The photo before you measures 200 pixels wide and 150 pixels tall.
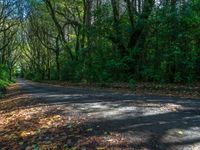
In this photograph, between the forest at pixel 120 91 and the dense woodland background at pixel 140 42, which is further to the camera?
the dense woodland background at pixel 140 42

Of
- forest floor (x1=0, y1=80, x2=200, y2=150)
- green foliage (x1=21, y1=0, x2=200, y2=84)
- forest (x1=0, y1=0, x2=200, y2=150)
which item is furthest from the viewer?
green foliage (x1=21, y1=0, x2=200, y2=84)

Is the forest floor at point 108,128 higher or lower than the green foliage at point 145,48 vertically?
lower

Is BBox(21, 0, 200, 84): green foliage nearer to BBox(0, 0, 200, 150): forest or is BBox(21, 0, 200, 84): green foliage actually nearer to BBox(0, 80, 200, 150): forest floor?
BBox(0, 0, 200, 150): forest

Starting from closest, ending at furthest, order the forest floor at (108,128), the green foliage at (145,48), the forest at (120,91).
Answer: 1. the forest floor at (108,128)
2. the forest at (120,91)
3. the green foliage at (145,48)

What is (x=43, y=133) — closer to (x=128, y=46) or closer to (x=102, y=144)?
(x=102, y=144)

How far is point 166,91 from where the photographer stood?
16703mm

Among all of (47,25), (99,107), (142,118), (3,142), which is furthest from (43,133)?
(47,25)

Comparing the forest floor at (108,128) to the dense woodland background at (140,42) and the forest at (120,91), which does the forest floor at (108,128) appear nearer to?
the forest at (120,91)

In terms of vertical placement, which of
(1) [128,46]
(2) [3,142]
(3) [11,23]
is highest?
(3) [11,23]

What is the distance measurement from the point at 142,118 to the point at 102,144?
227 centimetres

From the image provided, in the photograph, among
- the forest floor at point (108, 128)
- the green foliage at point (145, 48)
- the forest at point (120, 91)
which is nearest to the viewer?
the forest floor at point (108, 128)

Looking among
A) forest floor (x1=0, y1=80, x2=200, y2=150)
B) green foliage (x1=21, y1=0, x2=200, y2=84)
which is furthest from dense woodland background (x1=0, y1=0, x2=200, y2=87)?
forest floor (x1=0, y1=80, x2=200, y2=150)

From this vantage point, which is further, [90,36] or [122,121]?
[90,36]

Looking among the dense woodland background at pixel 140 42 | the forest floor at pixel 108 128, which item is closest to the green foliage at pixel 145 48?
the dense woodland background at pixel 140 42
